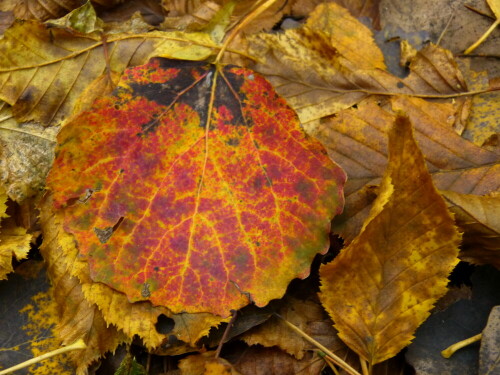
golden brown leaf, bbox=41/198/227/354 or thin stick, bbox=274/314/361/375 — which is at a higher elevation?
golden brown leaf, bbox=41/198/227/354

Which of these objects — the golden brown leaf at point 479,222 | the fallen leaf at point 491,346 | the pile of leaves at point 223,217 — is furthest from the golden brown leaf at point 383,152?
the fallen leaf at point 491,346

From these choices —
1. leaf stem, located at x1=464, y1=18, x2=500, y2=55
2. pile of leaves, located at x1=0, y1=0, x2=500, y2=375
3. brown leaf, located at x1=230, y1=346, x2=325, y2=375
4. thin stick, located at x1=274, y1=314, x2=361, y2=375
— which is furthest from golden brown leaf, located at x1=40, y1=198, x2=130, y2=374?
leaf stem, located at x1=464, y1=18, x2=500, y2=55

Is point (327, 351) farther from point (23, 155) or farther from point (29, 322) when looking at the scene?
point (23, 155)

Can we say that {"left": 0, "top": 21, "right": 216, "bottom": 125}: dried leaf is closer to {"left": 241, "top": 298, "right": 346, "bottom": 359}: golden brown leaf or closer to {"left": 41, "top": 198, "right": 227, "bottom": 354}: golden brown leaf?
{"left": 41, "top": 198, "right": 227, "bottom": 354}: golden brown leaf

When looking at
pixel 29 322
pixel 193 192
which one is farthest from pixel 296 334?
pixel 29 322

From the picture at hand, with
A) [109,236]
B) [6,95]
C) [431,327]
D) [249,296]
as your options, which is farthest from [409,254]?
[6,95]

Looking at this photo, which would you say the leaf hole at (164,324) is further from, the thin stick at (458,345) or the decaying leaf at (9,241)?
the thin stick at (458,345)

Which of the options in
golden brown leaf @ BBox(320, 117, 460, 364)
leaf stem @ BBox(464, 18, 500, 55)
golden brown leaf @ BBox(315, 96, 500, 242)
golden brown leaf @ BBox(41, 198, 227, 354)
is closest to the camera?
golden brown leaf @ BBox(320, 117, 460, 364)

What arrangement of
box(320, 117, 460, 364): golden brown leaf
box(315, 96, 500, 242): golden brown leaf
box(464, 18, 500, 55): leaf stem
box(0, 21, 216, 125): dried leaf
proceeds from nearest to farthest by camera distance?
1. box(320, 117, 460, 364): golden brown leaf
2. box(315, 96, 500, 242): golden brown leaf
3. box(0, 21, 216, 125): dried leaf
4. box(464, 18, 500, 55): leaf stem
